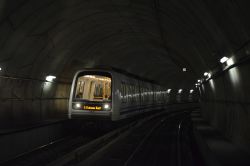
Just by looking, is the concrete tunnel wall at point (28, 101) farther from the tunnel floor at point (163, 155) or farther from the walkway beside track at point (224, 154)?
the walkway beside track at point (224, 154)

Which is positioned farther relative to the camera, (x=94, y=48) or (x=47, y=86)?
(x=94, y=48)

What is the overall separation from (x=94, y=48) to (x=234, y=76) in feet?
46.6

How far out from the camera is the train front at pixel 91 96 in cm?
1628

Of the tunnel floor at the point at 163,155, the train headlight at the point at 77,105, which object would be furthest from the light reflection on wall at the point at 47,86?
the tunnel floor at the point at 163,155

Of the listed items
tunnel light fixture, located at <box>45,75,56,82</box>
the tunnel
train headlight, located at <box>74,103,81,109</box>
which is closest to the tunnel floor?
the tunnel

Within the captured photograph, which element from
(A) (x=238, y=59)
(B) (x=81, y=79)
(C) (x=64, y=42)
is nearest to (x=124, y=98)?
(B) (x=81, y=79)

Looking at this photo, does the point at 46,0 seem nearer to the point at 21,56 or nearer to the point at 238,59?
the point at 21,56

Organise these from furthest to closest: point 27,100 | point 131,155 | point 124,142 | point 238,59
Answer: point 27,100
point 124,142
point 131,155
point 238,59

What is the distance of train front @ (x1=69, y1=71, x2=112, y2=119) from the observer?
16281 mm

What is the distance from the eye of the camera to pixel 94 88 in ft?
54.6

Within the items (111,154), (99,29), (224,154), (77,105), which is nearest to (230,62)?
(224,154)

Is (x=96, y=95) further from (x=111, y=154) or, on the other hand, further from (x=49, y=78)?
(x=49, y=78)

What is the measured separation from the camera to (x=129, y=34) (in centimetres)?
2412

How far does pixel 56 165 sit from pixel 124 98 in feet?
32.8
